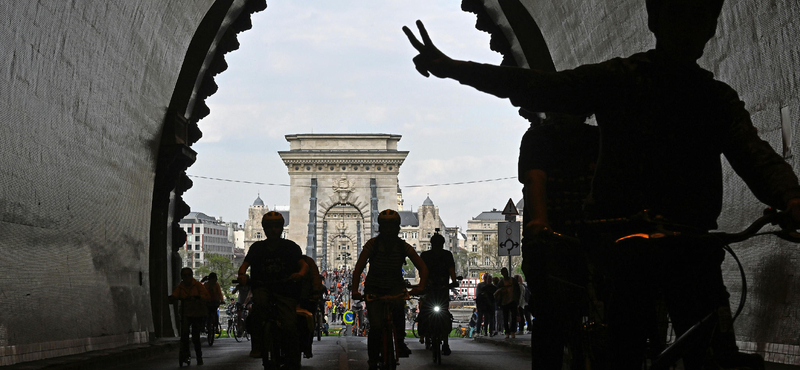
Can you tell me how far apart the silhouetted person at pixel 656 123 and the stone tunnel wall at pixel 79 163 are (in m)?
6.87

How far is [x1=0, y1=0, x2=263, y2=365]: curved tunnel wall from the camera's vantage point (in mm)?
9242

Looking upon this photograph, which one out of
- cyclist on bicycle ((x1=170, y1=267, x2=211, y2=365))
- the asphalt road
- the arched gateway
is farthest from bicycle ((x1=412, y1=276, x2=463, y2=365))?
the arched gateway

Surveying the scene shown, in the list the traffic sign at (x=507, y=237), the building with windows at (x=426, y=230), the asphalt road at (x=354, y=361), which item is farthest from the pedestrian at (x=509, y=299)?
the building with windows at (x=426, y=230)

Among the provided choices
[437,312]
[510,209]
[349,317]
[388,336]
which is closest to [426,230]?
[349,317]

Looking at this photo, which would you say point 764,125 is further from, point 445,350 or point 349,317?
point 349,317

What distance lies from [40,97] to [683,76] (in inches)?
322

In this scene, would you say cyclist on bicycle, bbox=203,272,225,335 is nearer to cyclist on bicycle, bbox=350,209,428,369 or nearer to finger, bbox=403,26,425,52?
cyclist on bicycle, bbox=350,209,428,369

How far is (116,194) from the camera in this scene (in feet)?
45.4

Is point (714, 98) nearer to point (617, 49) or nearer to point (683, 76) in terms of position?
point (683, 76)

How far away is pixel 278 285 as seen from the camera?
802 centimetres

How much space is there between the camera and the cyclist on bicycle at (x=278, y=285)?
794 cm

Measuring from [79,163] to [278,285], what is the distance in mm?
4749

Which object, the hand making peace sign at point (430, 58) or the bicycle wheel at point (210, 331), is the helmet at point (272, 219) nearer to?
the hand making peace sign at point (430, 58)

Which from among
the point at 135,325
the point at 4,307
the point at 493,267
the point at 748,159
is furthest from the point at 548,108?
the point at 493,267
